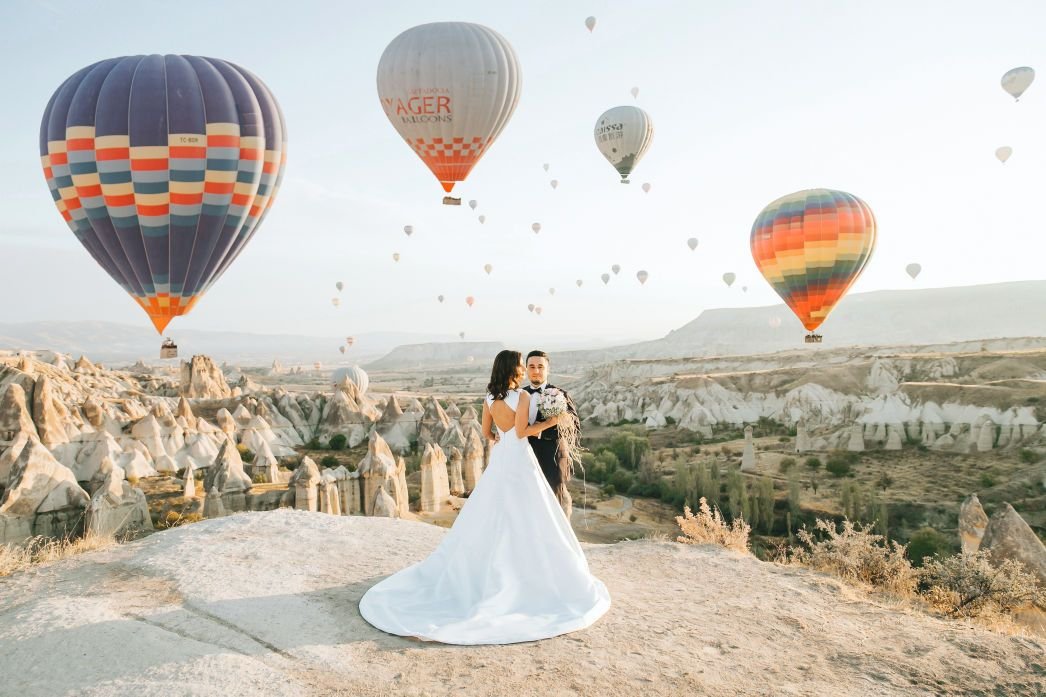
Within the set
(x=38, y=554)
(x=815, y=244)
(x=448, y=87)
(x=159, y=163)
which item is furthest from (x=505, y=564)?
(x=815, y=244)

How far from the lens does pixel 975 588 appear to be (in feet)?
26.4

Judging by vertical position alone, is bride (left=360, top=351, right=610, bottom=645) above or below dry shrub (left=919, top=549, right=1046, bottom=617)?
above

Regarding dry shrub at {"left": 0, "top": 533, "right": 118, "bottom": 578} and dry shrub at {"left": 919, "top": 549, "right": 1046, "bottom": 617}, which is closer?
dry shrub at {"left": 0, "top": 533, "right": 118, "bottom": 578}

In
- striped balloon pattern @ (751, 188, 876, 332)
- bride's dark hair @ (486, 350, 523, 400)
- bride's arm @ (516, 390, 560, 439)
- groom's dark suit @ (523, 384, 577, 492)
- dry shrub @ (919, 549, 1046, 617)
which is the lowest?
dry shrub @ (919, 549, 1046, 617)

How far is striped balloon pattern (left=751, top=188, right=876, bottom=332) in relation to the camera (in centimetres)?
2773

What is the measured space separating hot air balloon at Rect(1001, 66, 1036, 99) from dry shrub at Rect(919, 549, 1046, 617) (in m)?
31.3

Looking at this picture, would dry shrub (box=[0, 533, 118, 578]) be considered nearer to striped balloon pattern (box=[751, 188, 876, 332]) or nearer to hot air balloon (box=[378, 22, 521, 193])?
hot air balloon (box=[378, 22, 521, 193])

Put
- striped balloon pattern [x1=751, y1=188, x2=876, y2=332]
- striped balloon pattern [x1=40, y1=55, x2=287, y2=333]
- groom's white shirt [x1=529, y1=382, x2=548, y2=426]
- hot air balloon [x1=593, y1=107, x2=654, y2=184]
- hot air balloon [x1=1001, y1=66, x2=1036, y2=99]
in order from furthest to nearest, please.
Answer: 1. hot air balloon [x1=593, y1=107, x2=654, y2=184]
2. hot air balloon [x1=1001, y1=66, x2=1036, y2=99]
3. striped balloon pattern [x1=751, y1=188, x2=876, y2=332]
4. striped balloon pattern [x1=40, y1=55, x2=287, y2=333]
5. groom's white shirt [x1=529, y1=382, x2=548, y2=426]

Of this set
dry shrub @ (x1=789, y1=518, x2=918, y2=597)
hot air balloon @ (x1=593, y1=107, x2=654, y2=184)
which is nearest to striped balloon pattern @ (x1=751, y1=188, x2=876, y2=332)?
hot air balloon @ (x1=593, y1=107, x2=654, y2=184)

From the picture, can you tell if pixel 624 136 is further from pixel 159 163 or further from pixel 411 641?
pixel 411 641

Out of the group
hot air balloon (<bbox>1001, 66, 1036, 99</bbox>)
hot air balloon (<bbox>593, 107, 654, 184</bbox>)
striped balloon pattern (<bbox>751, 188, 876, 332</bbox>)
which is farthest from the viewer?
hot air balloon (<bbox>593, 107, 654, 184</bbox>)

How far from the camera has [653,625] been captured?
6266 millimetres

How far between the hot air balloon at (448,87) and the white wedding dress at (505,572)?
1714cm

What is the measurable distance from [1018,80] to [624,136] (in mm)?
17153
